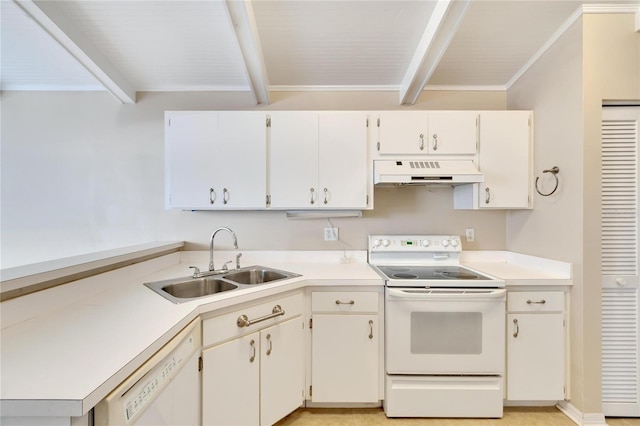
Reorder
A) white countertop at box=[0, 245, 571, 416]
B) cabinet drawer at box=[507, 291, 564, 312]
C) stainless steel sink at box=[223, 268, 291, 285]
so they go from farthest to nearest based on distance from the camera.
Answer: stainless steel sink at box=[223, 268, 291, 285] → cabinet drawer at box=[507, 291, 564, 312] → white countertop at box=[0, 245, 571, 416]

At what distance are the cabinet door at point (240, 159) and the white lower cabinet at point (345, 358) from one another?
3.49ft

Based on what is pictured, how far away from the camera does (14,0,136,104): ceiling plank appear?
1.54 metres

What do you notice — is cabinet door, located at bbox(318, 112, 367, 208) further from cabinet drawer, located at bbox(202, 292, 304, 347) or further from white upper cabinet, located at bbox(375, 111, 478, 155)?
cabinet drawer, located at bbox(202, 292, 304, 347)

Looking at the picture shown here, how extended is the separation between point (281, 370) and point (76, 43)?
2.43m

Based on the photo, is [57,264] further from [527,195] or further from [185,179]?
[527,195]

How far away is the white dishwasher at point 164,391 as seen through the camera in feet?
2.37

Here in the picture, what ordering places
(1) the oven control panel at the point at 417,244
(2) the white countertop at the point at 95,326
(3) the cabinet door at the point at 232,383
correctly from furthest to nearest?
1. (1) the oven control panel at the point at 417,244
2. (3) the cabinet door at the point at 232,383
3. (2) the white countertop at the point at 95,326

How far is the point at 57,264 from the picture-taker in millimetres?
1296

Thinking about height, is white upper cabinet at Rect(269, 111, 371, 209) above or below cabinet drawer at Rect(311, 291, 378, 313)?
above

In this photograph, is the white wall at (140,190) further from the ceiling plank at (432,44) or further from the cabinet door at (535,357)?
the cabinet door at (535,357)

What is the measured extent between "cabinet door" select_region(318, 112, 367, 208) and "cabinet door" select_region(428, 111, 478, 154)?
1.79ft

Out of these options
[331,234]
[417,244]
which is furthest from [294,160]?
[417,244]

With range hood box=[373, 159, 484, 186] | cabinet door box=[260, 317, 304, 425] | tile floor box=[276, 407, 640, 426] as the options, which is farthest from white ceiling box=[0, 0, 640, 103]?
tile floor box=[276, 407, 640, 426]

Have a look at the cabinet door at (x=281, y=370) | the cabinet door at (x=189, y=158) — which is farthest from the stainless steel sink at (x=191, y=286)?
the cabinet door at (x=189, y=158)
